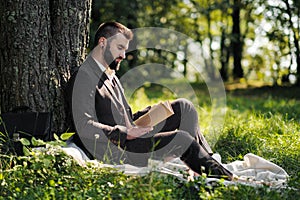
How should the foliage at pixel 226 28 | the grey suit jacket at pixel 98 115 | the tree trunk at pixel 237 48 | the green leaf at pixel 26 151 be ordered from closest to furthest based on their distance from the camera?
the green leaf at pixel 26 151
the grey suit jacket at pixel 98 115
the foliage at pixel 226 28
the tree trunk at pixel 237 48

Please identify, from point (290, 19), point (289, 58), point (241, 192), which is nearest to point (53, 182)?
point (241, 192)

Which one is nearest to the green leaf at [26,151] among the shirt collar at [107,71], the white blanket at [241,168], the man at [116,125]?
the white blanket at [241,168]

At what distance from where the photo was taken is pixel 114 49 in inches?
173

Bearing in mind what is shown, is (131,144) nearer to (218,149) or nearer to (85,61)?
(85,61)

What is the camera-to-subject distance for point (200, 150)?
12.6 feet

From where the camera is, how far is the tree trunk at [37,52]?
14.2 feet

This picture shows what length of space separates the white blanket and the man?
0.31 ft

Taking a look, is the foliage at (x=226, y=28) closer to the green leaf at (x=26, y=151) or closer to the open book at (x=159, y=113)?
the open book at (x=159, y=113)

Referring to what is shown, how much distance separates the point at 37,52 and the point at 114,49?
66cm

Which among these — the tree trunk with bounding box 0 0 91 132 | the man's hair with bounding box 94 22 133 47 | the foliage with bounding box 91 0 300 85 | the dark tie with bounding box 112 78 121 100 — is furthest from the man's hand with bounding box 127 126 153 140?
the foliage with bounding box 91 0 300 85

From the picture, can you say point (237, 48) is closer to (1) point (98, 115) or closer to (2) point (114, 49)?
(2) point (114, 49)

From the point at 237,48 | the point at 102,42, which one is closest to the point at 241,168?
the point at 102,42

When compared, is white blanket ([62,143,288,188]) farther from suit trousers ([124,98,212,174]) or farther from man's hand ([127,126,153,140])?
man's hand ([127,126,153,140])

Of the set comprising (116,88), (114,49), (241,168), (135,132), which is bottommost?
(241,168)
